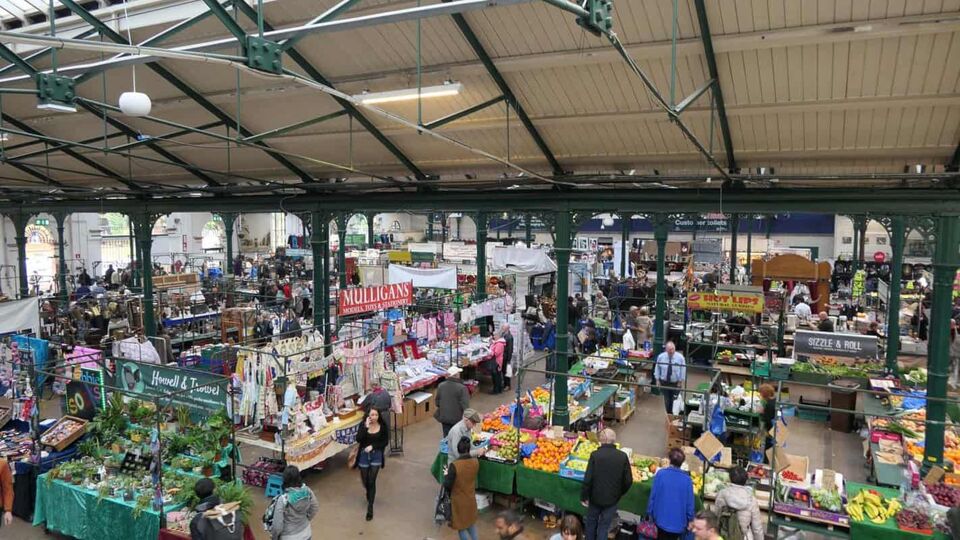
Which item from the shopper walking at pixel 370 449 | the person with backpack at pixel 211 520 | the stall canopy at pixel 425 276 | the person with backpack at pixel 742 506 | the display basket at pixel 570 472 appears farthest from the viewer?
the stall canopy at pixel 425 276

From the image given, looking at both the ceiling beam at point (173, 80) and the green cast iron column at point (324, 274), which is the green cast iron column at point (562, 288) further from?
the green cast iron column at point (324, 274)

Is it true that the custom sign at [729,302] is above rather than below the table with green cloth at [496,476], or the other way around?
above

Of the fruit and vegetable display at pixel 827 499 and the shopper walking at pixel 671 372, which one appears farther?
the shopper walking at pixel 671 372

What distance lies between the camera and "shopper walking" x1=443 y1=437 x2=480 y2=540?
6.55 meters

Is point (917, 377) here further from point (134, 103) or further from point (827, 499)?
point (134, 103)

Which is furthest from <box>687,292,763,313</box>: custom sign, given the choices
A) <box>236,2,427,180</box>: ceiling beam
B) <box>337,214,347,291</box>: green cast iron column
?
<box>337,214,347,291</box>: green cast iron column

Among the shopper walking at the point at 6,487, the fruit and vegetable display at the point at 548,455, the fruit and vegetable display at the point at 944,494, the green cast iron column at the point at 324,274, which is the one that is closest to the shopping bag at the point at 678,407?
the fruit and vegetable display at the point at 548,455

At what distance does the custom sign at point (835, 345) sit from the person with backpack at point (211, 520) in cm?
1286

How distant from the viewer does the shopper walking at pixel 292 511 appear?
228 inches

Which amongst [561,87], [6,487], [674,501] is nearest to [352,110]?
[561,87]

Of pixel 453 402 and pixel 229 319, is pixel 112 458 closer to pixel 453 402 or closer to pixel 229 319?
pixel 453 402

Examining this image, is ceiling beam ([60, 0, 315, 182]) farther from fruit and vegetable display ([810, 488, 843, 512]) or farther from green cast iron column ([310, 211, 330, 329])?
fruit and vegetable display ([810, 488, 843, 512])

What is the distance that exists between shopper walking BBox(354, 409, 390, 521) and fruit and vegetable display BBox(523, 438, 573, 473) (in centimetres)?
193

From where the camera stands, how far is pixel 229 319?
1766 centimetres
